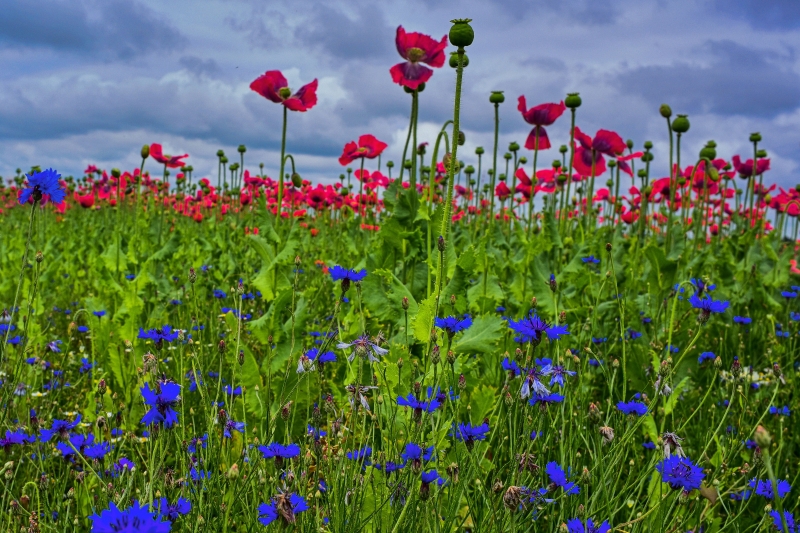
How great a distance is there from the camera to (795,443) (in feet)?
7.97

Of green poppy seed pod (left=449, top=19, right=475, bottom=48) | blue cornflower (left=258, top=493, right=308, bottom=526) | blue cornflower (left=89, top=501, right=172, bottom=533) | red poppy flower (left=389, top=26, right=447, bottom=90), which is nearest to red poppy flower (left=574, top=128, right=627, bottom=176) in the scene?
red poppy flower (left=389, top=26, right=447, bottom=90)

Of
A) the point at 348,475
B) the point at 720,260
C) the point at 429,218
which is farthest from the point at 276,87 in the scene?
the point at 720,260

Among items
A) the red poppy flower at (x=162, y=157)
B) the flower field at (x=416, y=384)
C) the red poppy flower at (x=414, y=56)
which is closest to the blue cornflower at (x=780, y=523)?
the flower field at (x=416, y=384)

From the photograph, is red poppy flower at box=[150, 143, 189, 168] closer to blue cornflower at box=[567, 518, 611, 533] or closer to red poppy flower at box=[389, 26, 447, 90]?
red poppy flower at box=[389, 26, 447, 90]

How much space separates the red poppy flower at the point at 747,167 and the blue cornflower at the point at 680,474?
462 centimetres

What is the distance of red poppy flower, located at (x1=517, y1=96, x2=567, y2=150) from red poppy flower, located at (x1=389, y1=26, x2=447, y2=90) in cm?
81

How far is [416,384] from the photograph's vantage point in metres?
1.38

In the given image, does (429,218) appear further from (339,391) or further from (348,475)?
(348,475)

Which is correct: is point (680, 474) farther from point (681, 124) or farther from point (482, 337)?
point (681, 124)

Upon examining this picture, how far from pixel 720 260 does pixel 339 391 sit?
10.0ft

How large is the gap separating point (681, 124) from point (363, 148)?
1723mm

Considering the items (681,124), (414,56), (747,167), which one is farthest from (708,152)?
(414,56)

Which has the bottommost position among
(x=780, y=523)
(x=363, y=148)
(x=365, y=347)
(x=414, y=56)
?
(x=780, y=523)

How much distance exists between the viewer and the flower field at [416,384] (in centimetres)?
139
